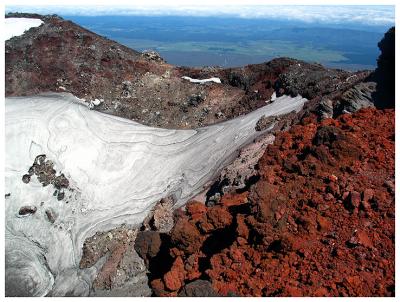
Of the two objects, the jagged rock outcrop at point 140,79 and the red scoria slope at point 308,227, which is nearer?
the red scoria slope at point 308,227

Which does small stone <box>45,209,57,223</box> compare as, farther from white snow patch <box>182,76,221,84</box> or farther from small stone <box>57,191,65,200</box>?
white snow patch <box>182,76,221,84</box>

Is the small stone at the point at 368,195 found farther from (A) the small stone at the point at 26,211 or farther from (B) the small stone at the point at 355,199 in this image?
(A) the small stone at the point at 26,211

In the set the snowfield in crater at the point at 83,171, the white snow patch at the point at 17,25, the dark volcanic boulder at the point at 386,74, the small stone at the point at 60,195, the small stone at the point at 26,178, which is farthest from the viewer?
the white snow patch at the point at 17,25

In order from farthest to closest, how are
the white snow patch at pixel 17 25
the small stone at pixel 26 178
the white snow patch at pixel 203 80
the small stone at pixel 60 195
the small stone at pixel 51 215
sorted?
the white snow patch at pixel 203 80
the white snow patch at pixel 17 25
the small stone at pixel 26 178
the small stone at pixel 60 195
the small stone at pixel 51 215

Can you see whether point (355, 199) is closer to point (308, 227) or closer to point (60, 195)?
point (308, 227)

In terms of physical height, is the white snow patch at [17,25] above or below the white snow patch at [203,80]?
above

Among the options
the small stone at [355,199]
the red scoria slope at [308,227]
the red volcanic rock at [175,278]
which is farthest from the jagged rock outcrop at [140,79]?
the red volcanic rock at [175,278]

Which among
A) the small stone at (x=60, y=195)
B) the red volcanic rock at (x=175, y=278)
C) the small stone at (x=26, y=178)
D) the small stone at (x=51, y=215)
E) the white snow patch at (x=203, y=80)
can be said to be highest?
the white snow patch at (x=203, y=80)
